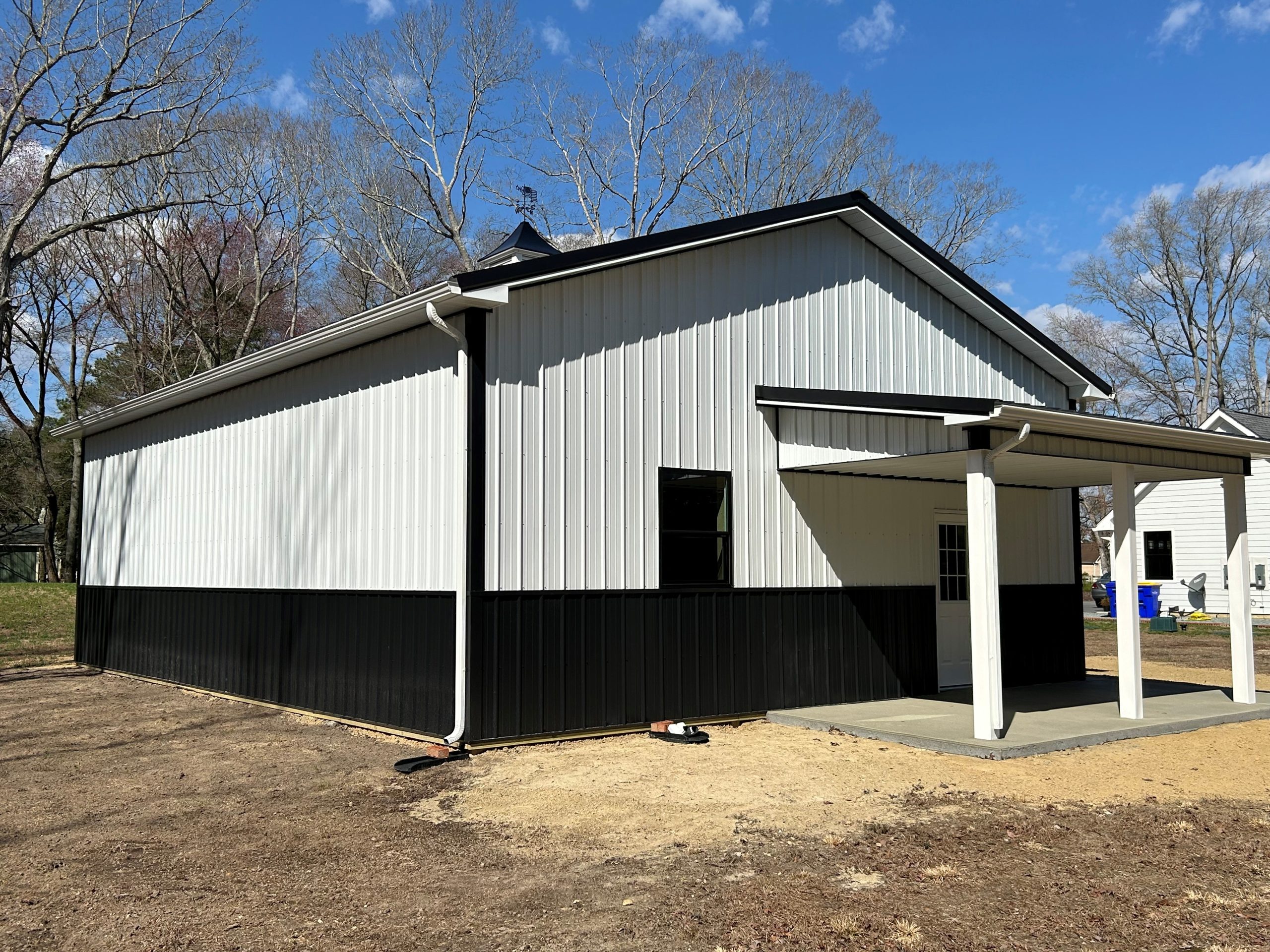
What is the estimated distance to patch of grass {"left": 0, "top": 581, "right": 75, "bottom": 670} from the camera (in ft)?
60.2

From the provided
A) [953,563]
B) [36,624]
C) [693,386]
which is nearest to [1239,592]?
[953,563]

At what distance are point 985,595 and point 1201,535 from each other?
21225mm

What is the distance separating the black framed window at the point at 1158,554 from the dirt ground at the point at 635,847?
66.0 feet

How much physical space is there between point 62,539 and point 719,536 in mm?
35195

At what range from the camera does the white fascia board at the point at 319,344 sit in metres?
8.67

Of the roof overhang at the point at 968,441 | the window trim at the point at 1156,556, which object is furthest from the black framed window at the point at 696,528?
the window trim at the point at 1156,556

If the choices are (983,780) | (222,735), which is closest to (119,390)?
(222,735)

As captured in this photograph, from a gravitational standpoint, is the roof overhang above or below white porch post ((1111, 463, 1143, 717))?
above

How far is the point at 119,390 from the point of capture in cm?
3422

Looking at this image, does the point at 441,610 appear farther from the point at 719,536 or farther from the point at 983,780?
the point at 983,780

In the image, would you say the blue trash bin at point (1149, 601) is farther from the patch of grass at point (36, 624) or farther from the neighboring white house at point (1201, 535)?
the patch of grass at point (36, 624)

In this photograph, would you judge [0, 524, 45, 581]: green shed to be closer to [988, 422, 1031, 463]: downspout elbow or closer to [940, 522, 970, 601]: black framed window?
[940, 522, 970, 601]: black framed window

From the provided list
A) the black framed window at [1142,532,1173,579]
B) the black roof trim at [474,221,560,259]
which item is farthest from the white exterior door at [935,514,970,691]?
the black framed window at [1142,532,1173,579]

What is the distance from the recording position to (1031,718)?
33.0 feet
